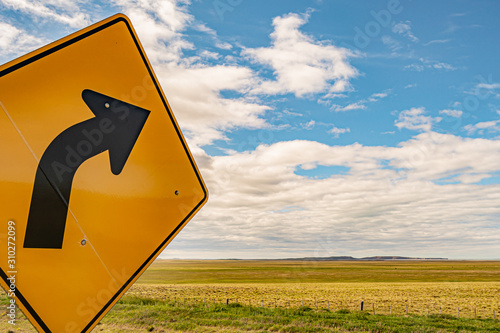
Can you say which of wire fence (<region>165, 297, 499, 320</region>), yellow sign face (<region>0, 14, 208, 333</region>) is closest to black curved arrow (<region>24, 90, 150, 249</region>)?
yellow sign face (<region>0, 14, 208, 333</region>)

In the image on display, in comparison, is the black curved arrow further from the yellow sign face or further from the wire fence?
the wire fence

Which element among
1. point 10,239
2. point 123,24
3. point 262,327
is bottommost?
point 262,327

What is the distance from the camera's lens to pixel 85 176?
4.90 feet

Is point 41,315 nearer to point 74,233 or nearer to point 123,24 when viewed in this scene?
point 74,233

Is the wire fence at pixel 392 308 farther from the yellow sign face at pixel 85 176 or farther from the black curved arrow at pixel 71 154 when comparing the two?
the black curved arrow at pixel 71 154

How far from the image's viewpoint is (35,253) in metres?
1.30

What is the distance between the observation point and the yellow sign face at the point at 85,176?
4.26 ft

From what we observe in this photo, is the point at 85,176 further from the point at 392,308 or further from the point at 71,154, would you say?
the point at 392,308

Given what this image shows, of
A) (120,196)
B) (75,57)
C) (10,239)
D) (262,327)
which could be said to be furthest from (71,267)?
(262,327)

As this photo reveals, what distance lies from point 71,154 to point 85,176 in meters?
0.12

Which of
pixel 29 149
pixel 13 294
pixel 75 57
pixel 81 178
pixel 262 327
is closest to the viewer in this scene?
pixel 13 294

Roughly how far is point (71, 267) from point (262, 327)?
37.1 feet

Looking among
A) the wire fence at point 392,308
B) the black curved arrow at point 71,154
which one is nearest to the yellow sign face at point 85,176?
the black curved arrow at point 71,154

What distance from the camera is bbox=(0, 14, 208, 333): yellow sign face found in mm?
1299
